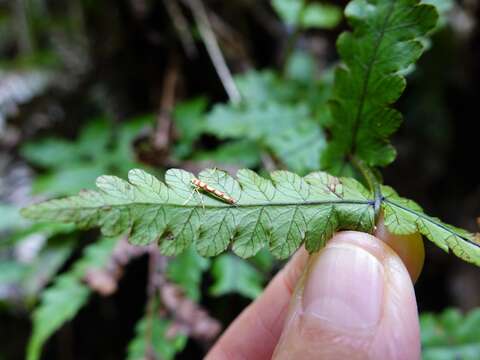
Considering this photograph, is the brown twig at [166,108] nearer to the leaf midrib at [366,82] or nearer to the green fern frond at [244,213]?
the leaf midrib at [366,82]

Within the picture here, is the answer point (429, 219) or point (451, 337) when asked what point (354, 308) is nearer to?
point (429, 219)

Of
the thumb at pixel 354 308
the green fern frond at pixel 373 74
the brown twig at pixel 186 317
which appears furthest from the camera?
the brown twig at pixel 186 317

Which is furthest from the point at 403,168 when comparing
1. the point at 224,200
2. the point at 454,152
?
the point at 224,200

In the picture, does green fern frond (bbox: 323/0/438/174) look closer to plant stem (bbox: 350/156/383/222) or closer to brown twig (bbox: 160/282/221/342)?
plant stem (bbox: 350/156/383/222)

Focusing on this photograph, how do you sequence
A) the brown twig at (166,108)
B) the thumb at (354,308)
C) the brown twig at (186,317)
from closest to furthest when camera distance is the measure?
the thumb at (354,308) → the brown twig at (186,317) → the brown twig at (166,108)

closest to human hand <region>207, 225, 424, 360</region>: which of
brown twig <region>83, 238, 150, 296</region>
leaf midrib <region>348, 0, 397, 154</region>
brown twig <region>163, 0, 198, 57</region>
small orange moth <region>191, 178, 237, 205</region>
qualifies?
small orange moth <region>191, 178, 237, 205</region>

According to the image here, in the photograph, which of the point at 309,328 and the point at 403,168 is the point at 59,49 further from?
the point at 309,328

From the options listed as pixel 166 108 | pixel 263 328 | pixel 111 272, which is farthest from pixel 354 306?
pixel 166 108

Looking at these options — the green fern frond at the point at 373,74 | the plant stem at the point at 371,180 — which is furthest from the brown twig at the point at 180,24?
the plant stem at the point at 371,180
